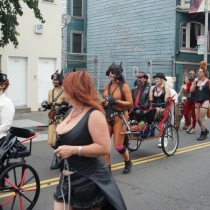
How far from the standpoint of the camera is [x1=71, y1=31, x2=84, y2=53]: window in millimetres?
24803

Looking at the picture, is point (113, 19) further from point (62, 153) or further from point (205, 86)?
point (62, 153)

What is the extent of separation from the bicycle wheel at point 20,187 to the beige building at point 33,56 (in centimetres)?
1033

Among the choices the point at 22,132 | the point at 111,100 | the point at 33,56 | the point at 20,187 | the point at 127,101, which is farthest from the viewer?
the point at 33,56

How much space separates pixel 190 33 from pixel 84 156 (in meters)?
19.5

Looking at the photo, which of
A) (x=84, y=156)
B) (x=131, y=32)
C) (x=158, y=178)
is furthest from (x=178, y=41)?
(x=84, y=156)

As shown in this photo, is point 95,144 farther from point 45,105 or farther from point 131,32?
point 131,32

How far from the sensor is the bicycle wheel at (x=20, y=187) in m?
4.45

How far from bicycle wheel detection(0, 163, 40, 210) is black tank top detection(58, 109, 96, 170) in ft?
5.43

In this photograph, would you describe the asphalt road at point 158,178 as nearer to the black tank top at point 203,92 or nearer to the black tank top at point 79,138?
the black tank top at point 203,92

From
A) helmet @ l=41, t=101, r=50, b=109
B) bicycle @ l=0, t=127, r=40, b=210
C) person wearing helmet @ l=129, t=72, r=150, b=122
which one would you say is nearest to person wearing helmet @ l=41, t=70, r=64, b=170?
helmet @ l=41, t=101, r=50, b=109

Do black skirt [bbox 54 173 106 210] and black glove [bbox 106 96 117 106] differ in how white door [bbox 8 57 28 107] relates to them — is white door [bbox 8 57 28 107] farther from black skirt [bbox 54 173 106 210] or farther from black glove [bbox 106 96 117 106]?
black skirt [bbox 54 173 106 210]

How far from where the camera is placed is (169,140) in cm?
823

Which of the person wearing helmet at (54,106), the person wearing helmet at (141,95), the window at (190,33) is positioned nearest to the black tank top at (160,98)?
the person wearing helmet at (141,95)

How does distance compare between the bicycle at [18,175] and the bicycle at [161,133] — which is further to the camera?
the bicycle at [161,133]
